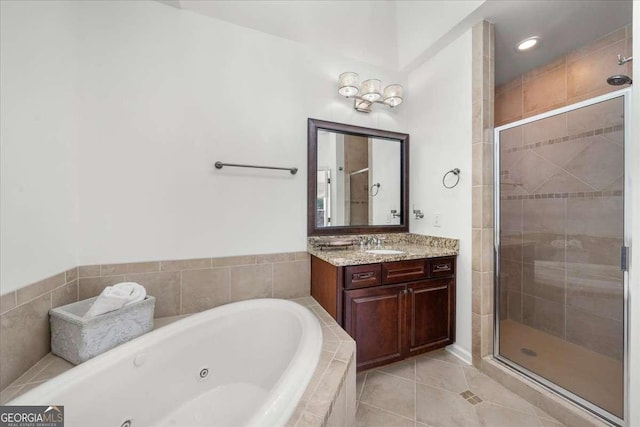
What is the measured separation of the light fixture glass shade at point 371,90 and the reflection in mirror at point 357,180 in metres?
0.32

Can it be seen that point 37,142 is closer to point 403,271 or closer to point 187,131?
point 187,131

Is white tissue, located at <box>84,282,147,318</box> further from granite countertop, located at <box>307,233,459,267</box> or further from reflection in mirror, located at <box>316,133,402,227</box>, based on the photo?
reflection in mirror, located at <box>316,133,402,227</box>

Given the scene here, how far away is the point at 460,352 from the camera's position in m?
1.83

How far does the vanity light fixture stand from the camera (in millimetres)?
1943

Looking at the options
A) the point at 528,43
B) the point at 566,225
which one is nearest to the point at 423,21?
the point at 528,43

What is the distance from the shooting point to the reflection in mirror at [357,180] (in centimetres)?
201

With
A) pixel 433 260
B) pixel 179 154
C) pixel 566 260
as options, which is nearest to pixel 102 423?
Result: pixel 179 154

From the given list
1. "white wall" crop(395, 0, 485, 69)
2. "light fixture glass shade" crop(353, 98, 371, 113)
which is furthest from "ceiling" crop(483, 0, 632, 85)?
"light fixture glass shade" crop(353, 98, 371, 113)

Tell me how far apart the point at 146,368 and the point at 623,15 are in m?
3.57

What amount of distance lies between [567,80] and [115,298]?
11.6 ft

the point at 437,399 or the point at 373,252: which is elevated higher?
the point at 373,252

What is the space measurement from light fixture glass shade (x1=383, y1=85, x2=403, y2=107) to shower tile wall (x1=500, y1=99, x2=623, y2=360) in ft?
2.84

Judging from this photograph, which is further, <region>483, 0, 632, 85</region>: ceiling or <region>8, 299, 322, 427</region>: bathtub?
<region>483, 0, 632, 85</region>: ceiling

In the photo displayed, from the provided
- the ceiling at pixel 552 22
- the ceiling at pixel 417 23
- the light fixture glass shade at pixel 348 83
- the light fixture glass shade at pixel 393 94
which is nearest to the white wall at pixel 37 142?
the ceiling at pixel 417 23
